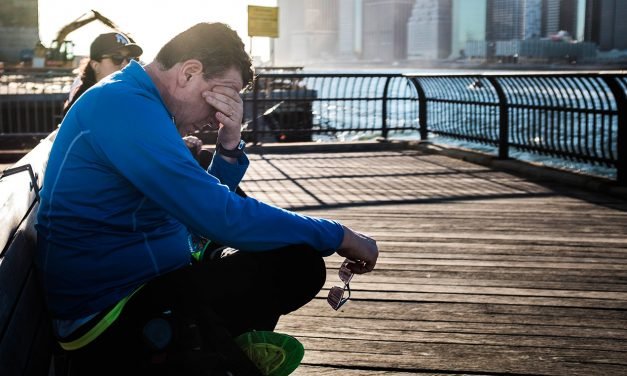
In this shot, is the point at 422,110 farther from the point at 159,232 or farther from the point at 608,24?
the point at 608,24

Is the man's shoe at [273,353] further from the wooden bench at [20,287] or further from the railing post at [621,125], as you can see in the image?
the railing post at [621,125]

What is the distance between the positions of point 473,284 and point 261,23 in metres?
13.2

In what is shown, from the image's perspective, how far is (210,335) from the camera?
78.2 inches

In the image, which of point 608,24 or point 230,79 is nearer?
point 230,79

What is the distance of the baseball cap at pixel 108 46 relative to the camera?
4762 mm

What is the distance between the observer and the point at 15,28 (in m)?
67.1

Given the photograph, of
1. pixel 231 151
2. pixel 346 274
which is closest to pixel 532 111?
pixel 231 151

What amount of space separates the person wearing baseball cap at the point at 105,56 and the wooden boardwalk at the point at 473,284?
1.79m

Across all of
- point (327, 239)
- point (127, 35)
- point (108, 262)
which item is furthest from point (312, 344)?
point (127, 35)

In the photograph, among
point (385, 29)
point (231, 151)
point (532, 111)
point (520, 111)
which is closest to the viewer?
point (231, 151)

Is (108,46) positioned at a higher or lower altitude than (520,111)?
higher

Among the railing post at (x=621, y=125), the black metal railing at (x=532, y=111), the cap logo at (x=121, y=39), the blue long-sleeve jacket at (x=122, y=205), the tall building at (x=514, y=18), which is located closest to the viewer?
the blue long-sleeve jacket at (x=122, y=205)

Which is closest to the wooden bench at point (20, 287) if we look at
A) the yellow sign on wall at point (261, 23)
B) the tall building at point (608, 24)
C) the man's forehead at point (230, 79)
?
the man's forehead at point (230, 79)

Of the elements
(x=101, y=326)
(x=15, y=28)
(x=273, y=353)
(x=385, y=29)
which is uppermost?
(x=385, y=29)
